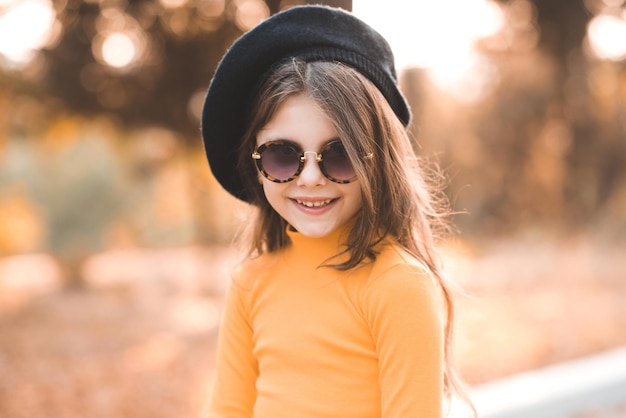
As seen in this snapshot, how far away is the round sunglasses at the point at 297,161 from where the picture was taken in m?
1.30

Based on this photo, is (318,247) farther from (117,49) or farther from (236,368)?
(117,49)

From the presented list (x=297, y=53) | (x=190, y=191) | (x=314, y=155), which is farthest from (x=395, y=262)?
(x=190, y=191)

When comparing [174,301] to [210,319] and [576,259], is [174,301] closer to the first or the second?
[210,319]

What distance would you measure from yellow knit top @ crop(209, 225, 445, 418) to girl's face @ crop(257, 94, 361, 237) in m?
0.10

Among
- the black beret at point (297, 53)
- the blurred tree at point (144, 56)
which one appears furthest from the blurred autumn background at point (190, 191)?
the black beret at point (297, 53)

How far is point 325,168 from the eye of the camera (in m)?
1.30

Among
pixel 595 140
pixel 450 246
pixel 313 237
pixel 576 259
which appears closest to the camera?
pixel 313 237

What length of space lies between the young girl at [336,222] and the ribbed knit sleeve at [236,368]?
15 mm

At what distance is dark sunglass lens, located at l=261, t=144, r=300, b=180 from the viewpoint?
132 cm

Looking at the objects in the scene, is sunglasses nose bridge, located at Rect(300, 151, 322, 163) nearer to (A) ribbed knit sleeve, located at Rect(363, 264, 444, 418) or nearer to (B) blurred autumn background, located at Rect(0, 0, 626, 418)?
(A) ribbed knit sleeve, located at Rect(363, 264, 444, 418)

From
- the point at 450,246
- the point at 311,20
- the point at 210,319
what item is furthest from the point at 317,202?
the point at 210,319

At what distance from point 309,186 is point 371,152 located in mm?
162

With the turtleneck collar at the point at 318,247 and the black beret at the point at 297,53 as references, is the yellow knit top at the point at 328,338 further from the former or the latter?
the black beret at the point at 297,53

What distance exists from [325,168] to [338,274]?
0.26 m
